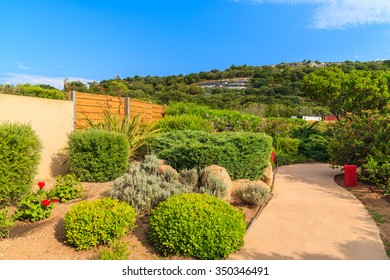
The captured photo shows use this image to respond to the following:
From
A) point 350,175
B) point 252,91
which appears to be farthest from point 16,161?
point 252,91

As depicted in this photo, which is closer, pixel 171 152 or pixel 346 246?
pixel 346 246

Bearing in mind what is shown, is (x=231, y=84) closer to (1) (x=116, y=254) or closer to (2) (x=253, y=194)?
(2) (x=253, y=194)

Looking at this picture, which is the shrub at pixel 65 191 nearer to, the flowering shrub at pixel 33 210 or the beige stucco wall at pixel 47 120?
the flowering shrub at pixel 33 210

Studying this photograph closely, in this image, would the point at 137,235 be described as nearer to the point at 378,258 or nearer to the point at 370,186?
the point at 378,258

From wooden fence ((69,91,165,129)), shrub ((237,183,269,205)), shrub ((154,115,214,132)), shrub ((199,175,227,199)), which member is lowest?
shrub ((237,183,269,205))

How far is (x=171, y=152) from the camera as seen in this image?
5.57m

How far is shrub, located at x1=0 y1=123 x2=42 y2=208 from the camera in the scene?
14.3 ft

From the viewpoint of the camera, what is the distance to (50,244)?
11.2ft

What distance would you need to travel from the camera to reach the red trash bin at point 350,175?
6480 millimetres

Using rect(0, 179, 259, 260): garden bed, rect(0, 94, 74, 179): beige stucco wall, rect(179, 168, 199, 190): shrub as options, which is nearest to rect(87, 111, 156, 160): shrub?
rect(0, 94, 74, 179): beige stucco wall

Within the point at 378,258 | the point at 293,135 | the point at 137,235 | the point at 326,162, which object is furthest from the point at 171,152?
the point at 293,135

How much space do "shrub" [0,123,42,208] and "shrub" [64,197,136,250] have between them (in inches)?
64.0

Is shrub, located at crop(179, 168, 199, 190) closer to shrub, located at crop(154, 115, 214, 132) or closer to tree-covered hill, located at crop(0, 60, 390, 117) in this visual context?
shrub, located at crop(154, 115, 214, 132)

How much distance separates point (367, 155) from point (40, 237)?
6669mm
